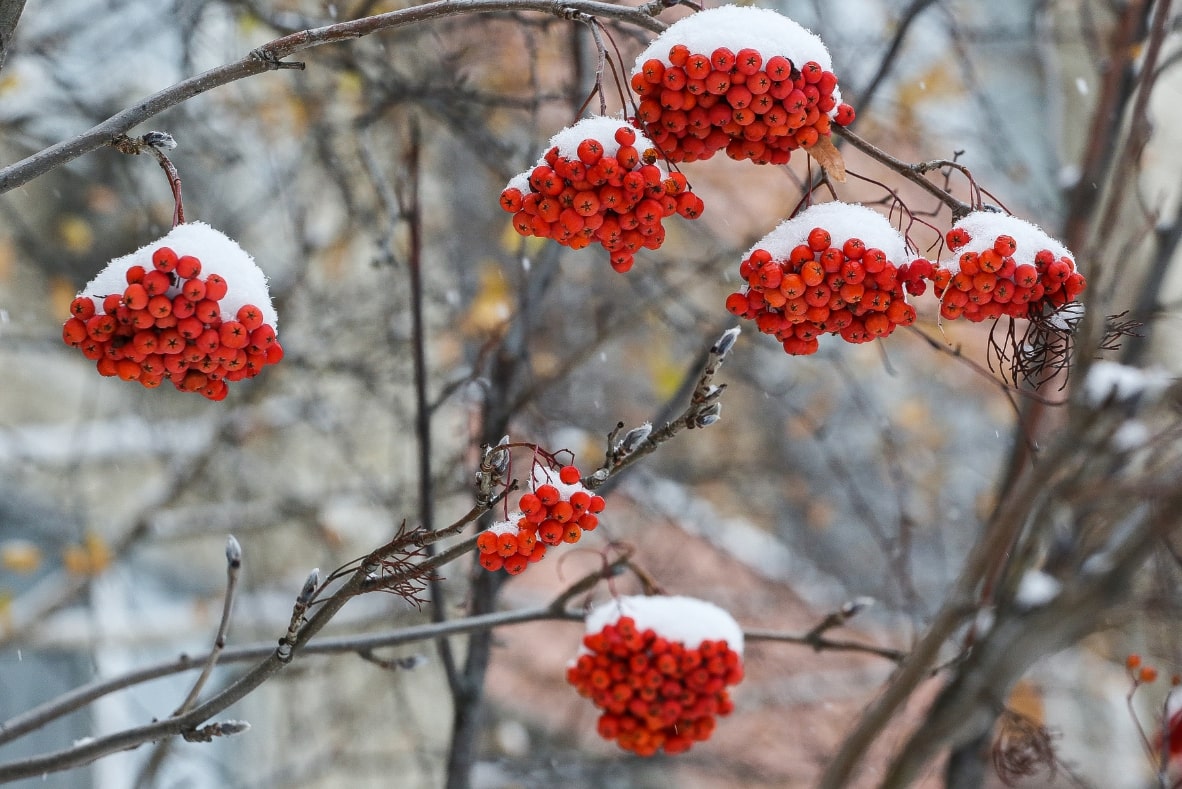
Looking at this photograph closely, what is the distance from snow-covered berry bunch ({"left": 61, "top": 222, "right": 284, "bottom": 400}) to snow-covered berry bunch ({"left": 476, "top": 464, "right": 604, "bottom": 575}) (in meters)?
0.41

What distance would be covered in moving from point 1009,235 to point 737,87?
44 cm

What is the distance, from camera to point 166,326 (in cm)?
132

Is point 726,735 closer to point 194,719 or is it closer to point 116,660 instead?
point 116,660

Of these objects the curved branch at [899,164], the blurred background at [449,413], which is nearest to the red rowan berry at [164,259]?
the curved branch at [899,164]

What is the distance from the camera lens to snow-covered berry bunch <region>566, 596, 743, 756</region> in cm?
190

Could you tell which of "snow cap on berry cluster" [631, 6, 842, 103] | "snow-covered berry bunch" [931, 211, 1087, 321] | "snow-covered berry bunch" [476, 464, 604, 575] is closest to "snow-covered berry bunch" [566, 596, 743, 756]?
"snow-covered berry bunch" [476, 464, 604, 575]

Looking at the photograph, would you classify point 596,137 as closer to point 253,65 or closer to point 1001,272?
point 253,65

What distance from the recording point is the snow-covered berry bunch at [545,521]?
4.40 feet

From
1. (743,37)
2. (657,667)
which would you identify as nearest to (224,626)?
(657,667)

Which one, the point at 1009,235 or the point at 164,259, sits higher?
the point at 164,259

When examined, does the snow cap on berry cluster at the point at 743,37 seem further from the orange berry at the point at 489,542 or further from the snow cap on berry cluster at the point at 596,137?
the orange berry at the point at 489,542

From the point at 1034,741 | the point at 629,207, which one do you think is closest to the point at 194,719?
the point at 629,207

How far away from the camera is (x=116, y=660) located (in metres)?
5.72

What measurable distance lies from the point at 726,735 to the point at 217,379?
5.59 metres
